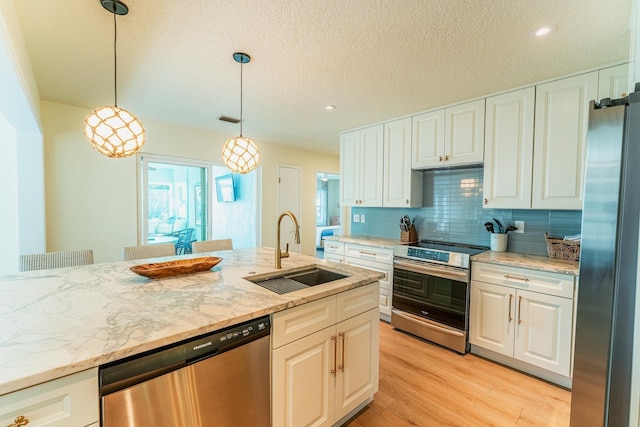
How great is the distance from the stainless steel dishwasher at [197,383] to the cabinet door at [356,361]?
48 cm

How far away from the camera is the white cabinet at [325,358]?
4.17 ft

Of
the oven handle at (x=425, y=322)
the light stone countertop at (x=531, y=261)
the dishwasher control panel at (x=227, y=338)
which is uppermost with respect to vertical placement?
Result: the light stone countertop at (x=531, y=261)

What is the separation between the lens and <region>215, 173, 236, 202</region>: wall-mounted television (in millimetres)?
5012

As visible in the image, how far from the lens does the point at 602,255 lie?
72 cm

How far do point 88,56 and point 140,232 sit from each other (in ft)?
7.19

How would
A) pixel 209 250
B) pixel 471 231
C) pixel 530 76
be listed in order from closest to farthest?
1. pixel 530 76
2. pixel 209 250
3. pixel 471 231

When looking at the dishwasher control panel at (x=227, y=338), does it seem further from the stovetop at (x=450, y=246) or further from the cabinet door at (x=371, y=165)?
the cabinet door at (x=371, y=165)

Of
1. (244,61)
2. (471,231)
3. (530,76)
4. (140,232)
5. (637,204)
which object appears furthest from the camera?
(140,232)

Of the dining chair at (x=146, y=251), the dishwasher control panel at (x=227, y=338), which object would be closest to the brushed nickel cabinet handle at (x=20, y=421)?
the dishwasher control panel at (x=227, y=338)

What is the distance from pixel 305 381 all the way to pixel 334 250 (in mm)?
2303

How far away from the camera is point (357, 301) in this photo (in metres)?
1.63

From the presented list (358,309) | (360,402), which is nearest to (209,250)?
(358,309)

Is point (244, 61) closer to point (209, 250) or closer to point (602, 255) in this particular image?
point (209, 250)

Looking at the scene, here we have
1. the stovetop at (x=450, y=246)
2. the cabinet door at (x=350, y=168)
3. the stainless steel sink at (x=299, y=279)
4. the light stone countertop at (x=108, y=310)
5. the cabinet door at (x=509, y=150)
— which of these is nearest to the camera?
the light stone countertop at (x=108, y=310)
